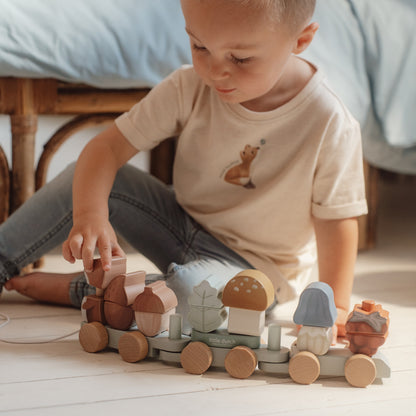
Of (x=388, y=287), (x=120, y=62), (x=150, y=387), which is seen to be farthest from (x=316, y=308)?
(x=120, y=62)

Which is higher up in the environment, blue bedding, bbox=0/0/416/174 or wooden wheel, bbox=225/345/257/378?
blue bedding, bbox=0/0/416/174

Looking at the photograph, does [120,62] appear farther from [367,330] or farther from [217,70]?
[367,330]

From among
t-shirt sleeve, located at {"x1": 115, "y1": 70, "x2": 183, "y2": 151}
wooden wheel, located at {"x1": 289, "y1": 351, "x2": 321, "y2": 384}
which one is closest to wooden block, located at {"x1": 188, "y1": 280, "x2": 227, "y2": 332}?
wooden wheel, located at {"x1": 289, "y1": 351, "x2": 321, "y2": 384}

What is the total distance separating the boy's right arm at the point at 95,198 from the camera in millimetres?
848

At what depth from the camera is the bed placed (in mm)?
1182

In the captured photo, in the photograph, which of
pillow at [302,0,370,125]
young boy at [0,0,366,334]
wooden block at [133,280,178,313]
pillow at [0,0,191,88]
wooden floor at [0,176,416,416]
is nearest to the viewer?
wooden floor at [0,176,416,416]

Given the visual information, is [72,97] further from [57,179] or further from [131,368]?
[131,368]

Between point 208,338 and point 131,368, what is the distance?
0.10 meters

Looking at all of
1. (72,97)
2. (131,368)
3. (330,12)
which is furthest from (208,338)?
(330,12)

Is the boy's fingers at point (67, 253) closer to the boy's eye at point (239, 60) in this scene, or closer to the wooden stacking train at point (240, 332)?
the wooden stacking train at point (240, 332)

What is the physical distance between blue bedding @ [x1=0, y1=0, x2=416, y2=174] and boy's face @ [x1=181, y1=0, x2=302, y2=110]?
0.39 meters

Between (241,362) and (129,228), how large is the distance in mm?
396

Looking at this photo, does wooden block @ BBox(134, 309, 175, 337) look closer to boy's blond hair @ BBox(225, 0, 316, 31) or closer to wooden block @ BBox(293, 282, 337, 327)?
wooden block @ BBox(293, 282, 337, 327)

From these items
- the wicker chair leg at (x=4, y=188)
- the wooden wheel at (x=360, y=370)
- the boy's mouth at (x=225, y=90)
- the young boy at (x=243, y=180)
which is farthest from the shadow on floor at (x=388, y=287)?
the wicker chair leg at (x=4, y=188)
